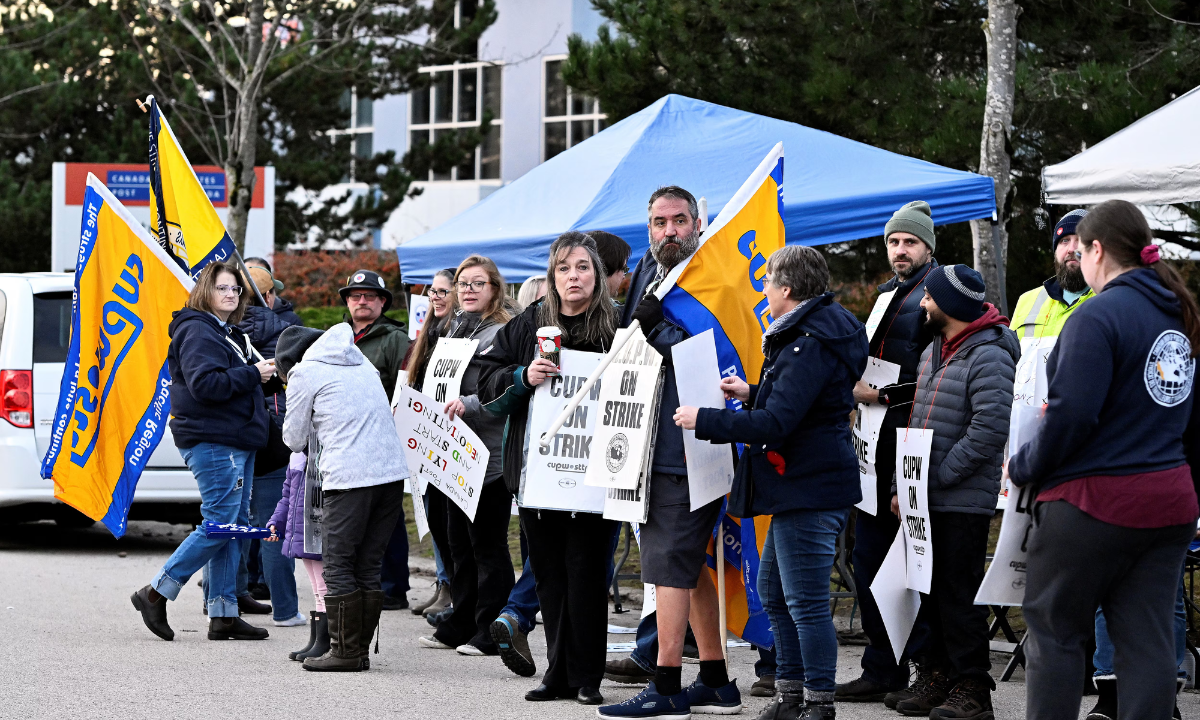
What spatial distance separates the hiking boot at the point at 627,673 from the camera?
21.7 ft

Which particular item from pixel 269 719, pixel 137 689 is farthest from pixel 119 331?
pixel 269 719

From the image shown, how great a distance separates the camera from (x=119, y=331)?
8.34m

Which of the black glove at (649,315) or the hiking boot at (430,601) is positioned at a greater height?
the black glove at (649,315)

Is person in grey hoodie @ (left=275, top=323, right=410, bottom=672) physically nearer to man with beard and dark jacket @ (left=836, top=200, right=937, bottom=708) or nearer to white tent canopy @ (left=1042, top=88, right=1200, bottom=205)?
man with beard and dark jacket @ (left=836, top=200, right=937, bottom=708)

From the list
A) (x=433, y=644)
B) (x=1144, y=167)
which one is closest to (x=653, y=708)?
(x=433, y=644)

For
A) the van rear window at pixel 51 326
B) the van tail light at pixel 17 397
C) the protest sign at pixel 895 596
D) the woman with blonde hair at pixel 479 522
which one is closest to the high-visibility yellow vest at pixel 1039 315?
the protest sign at pixel 895 596

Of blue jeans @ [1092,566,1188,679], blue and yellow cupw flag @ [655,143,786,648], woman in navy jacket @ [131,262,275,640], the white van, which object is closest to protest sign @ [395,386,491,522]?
woman in navy jacket @ [131,262,275,640]

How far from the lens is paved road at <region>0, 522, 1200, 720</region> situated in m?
5.91

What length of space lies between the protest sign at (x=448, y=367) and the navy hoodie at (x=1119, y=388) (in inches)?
145

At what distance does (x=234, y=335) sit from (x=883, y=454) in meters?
3.78

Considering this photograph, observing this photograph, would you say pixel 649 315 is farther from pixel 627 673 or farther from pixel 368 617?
pixel 368 617

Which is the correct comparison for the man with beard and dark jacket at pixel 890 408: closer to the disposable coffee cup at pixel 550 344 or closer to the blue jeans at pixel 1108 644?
the blue jeans at pixel 1108 644

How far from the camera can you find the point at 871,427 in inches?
249

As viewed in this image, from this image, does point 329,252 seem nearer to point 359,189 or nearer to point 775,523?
point 359,189
